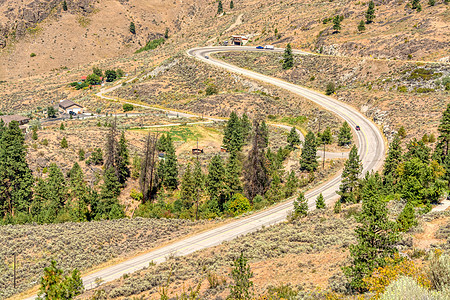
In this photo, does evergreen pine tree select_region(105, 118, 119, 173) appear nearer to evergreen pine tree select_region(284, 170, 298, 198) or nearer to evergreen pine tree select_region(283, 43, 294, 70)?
evergreen pine tree select_region(284, 170, 298, 198)

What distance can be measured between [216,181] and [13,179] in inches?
1351

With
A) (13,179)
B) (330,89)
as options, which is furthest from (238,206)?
(330,89)

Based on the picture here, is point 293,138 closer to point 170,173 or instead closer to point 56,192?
point 170,173

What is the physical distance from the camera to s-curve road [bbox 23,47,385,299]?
120ft

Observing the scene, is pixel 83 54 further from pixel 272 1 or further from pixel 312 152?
pixel 312 152

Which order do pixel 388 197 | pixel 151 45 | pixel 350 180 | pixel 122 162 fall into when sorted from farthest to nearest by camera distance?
pixel 151 45 → pixel 122 162 → pixel 350 180 → pixel 388 197

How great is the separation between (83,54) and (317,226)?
186215 millimetres

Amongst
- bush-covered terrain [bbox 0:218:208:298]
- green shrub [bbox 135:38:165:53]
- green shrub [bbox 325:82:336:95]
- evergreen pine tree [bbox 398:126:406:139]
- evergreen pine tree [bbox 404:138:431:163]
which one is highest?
green shrub [bbox 135:38:165:53]

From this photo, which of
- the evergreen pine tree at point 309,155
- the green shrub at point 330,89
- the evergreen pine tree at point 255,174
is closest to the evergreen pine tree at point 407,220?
the evergreen pine tree at point 255,174

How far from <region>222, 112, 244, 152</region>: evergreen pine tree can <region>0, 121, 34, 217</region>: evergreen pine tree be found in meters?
38.6

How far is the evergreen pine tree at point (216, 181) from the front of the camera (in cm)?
6156

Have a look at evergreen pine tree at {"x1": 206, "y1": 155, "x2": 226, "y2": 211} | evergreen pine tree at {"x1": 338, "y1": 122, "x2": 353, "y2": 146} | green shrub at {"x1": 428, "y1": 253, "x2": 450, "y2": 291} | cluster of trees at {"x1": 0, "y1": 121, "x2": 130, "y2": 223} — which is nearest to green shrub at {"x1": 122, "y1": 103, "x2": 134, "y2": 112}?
cluster of trees at {"x1": 0, "y1": 121, "x2": 130, "y2": 223}

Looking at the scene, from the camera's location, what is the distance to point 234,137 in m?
79.8

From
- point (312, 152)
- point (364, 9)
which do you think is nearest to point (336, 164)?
point (312, 152)
